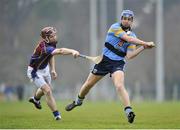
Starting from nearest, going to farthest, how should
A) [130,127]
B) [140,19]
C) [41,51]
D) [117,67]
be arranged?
[130,127], [117,67], [41,51], [140,19]

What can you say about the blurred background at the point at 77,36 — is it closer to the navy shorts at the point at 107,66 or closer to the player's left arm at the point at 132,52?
the player's left arm at the point at 132,52

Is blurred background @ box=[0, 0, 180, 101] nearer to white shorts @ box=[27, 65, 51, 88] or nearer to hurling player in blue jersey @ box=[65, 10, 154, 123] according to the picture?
Result: white shorts @ box=[27, 65, 51, 88]

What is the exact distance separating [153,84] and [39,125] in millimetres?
70262

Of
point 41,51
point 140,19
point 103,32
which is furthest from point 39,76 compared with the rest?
point 140,19

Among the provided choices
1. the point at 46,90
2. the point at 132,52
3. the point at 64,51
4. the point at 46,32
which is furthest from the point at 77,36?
the point at 64,51

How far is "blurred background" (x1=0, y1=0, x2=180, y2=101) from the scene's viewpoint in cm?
8475

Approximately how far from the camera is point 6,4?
8400cm

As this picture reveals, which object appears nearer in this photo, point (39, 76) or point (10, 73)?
point (39, 76)

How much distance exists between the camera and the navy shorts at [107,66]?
19.8 m

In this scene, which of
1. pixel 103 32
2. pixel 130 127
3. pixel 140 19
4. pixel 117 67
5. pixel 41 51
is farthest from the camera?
pixel 140 19

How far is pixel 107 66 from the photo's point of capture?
65.5 feet

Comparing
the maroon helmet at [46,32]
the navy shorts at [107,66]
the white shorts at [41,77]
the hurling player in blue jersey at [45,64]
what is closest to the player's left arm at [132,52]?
the navy shorts at [107,66]

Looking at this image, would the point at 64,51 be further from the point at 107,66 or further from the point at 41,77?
the point at 41,77

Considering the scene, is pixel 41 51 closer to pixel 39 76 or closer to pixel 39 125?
pixel 39 76
